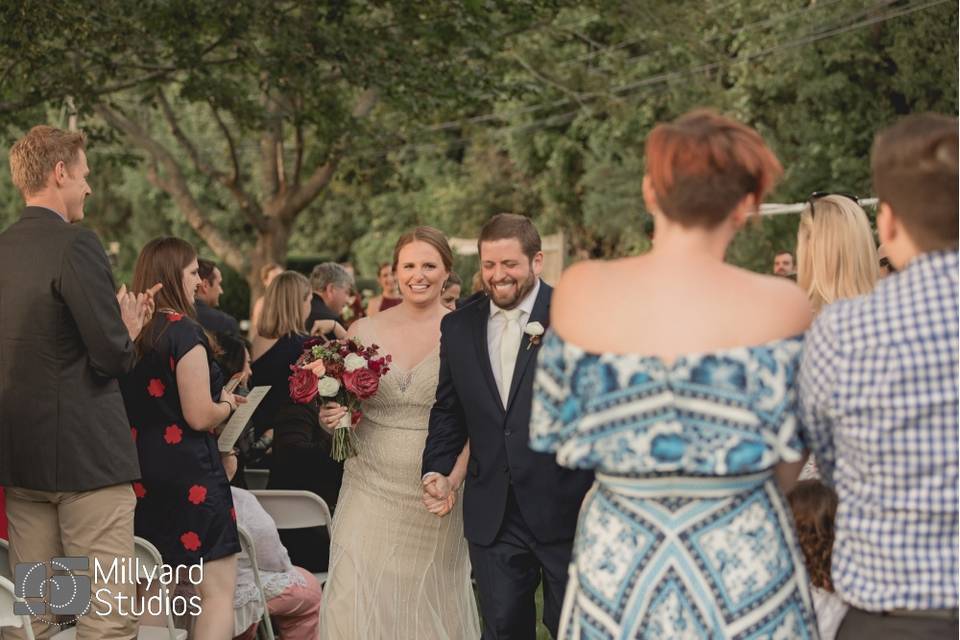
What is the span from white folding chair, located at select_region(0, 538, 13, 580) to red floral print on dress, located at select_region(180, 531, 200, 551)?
0.76 meters

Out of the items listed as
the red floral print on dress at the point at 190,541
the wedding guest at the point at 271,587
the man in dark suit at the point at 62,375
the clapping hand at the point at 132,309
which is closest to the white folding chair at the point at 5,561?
the man in dark suit at the point at 62,375

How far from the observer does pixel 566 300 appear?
11.9 ft

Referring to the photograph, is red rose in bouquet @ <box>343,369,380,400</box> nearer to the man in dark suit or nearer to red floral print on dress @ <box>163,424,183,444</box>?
red floral print on dress @ <box>163,424,183,444</box>

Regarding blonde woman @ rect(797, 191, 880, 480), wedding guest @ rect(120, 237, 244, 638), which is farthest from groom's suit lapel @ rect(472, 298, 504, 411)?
wedding guest @ rect(120, 237, 244, 638)

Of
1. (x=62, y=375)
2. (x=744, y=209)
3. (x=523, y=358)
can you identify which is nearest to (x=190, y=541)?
(x=62, y=375)

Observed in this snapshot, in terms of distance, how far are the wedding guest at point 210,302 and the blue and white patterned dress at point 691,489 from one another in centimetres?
561

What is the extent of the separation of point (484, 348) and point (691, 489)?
79.7 inches

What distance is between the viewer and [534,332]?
5.17 metres

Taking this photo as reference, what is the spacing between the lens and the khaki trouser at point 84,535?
5.36 m

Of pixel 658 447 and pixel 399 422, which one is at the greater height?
pixel 658 447

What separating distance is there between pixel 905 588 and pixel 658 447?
2.21 feet

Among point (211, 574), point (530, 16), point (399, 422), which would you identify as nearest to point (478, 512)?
point (399, 422)

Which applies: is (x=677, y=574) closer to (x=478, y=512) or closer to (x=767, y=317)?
(x=767, y=317)

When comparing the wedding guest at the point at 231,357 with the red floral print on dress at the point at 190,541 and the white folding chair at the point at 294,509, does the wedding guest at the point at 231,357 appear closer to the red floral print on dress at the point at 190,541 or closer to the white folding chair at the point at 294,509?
the white folding chair at the point at 294,509
